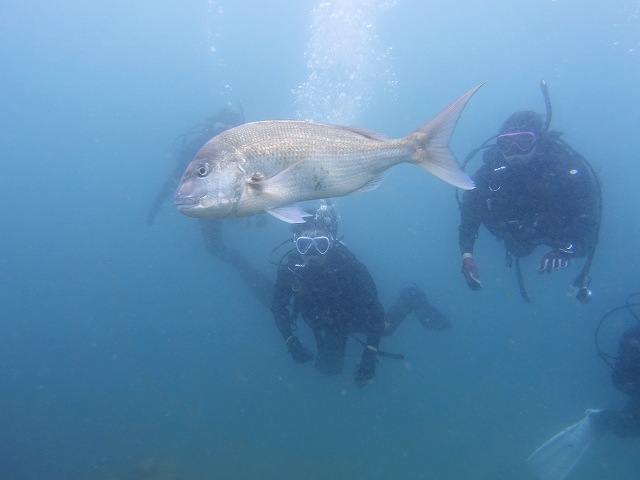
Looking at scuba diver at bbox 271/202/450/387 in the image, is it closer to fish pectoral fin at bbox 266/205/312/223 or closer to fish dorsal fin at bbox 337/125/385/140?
fish dorsal fin at bbox 337/125/385/140

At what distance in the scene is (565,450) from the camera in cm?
909

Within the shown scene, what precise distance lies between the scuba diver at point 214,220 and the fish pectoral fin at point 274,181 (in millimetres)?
8204

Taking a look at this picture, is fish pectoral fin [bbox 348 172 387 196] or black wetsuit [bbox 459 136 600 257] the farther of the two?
black wetsuit [bbox 459 136 600 257]

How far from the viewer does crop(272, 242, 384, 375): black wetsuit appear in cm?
591

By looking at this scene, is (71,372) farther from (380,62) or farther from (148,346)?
(380,62)

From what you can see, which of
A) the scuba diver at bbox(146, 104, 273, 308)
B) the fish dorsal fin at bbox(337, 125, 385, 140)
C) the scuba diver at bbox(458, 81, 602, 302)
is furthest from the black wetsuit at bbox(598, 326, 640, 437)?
the scuba diver at bbox(146, 104, 273, 308)

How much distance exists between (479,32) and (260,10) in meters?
56.8

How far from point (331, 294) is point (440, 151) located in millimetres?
3928

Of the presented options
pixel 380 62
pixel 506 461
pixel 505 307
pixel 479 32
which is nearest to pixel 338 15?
pixel 505 307

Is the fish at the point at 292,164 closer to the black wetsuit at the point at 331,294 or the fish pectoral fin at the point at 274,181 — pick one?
the fish pectoral fin at the point at 274,181

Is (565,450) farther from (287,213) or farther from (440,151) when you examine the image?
(287,213)

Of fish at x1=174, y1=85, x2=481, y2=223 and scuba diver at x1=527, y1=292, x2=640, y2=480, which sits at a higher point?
fish at x1=174, y1=85, x2=481, y2=223

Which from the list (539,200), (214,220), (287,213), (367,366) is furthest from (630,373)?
(214,220)

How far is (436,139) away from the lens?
2408 millimetres
